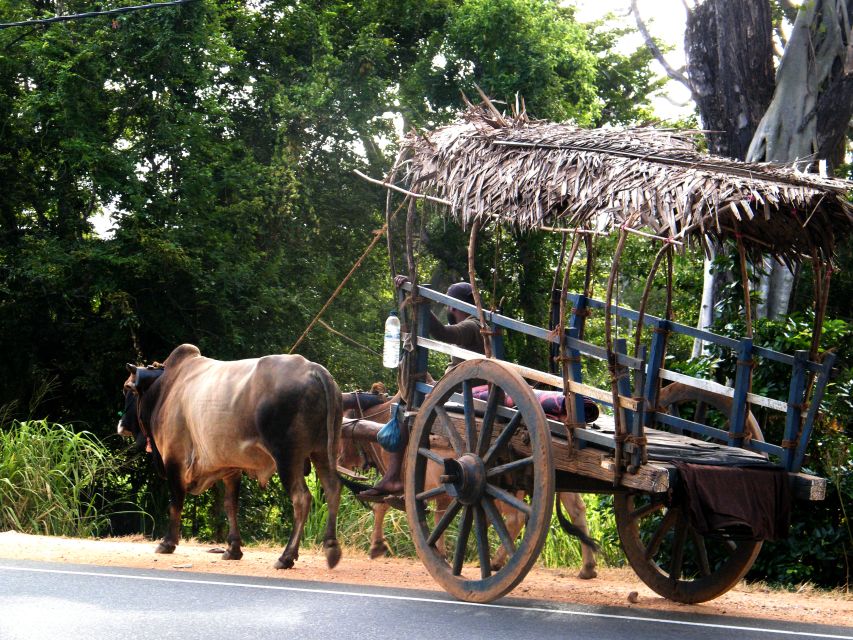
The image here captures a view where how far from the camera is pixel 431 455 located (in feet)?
26.9

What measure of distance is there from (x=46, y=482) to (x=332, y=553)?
5153 mm

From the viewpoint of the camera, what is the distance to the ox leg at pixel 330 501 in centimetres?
990

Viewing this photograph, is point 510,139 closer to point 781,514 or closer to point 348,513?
point 781,514

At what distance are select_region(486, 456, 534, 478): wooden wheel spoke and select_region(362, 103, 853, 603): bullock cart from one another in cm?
1

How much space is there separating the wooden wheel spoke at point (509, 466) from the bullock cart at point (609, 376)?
0.04ft

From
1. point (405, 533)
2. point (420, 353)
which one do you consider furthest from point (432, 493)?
point (405, 533)

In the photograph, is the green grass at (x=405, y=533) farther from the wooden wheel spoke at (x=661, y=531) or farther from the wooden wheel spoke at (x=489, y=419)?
the wooden wheel spoke at (x=489, y=419)

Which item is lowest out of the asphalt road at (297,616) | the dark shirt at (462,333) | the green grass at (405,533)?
the green grass at (405,533)

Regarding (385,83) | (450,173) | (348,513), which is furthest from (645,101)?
(450,173)

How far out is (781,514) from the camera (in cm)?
725

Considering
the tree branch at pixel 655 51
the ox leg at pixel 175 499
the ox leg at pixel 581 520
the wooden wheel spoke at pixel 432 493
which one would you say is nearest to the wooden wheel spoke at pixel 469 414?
the wooden wheel spoke at pixel 432 493

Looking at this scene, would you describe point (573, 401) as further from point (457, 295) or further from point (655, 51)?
point (655, 51)

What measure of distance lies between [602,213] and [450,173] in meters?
1.57

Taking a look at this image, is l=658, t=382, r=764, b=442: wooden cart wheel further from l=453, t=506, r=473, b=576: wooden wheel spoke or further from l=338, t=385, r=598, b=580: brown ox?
l=453, t=506, r=473, b=576: wooden wheel spoke
